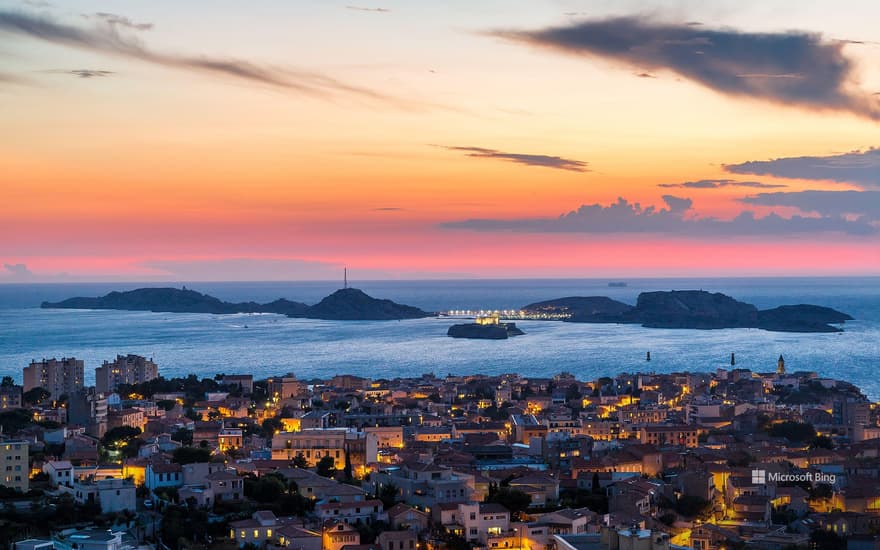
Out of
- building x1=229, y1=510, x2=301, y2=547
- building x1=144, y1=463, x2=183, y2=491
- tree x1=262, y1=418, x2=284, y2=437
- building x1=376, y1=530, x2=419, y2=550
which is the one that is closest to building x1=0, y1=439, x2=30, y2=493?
building x1=144, y1=463, x2=183, y2=491

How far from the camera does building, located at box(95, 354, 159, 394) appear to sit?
86.4 feet

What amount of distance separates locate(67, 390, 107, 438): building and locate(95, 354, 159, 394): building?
5.05 meters

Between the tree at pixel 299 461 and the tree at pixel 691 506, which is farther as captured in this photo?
the tree at pixel 299 461

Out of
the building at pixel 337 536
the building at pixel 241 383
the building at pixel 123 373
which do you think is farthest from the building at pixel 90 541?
the building at pixel 123 373

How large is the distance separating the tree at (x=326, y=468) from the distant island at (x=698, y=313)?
142 ft

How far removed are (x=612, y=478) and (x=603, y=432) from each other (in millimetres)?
5579

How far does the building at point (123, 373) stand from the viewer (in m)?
26.3

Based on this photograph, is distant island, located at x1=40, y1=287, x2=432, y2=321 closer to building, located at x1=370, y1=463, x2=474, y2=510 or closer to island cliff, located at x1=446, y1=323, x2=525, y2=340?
island cliff, located at x1=446, y1=323, x2=525, y2=340

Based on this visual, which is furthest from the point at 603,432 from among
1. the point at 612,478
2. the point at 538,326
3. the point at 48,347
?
the point at 538,326

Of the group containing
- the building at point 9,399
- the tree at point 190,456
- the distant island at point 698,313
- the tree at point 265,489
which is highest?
the distant island at point 698,313

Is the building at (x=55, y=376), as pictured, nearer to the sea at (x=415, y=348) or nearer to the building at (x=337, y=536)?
the sea at (x=415, y=348)

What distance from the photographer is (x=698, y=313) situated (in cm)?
6316

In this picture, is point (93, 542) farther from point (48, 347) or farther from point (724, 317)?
point (724, 317)

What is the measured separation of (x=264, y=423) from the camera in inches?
821
